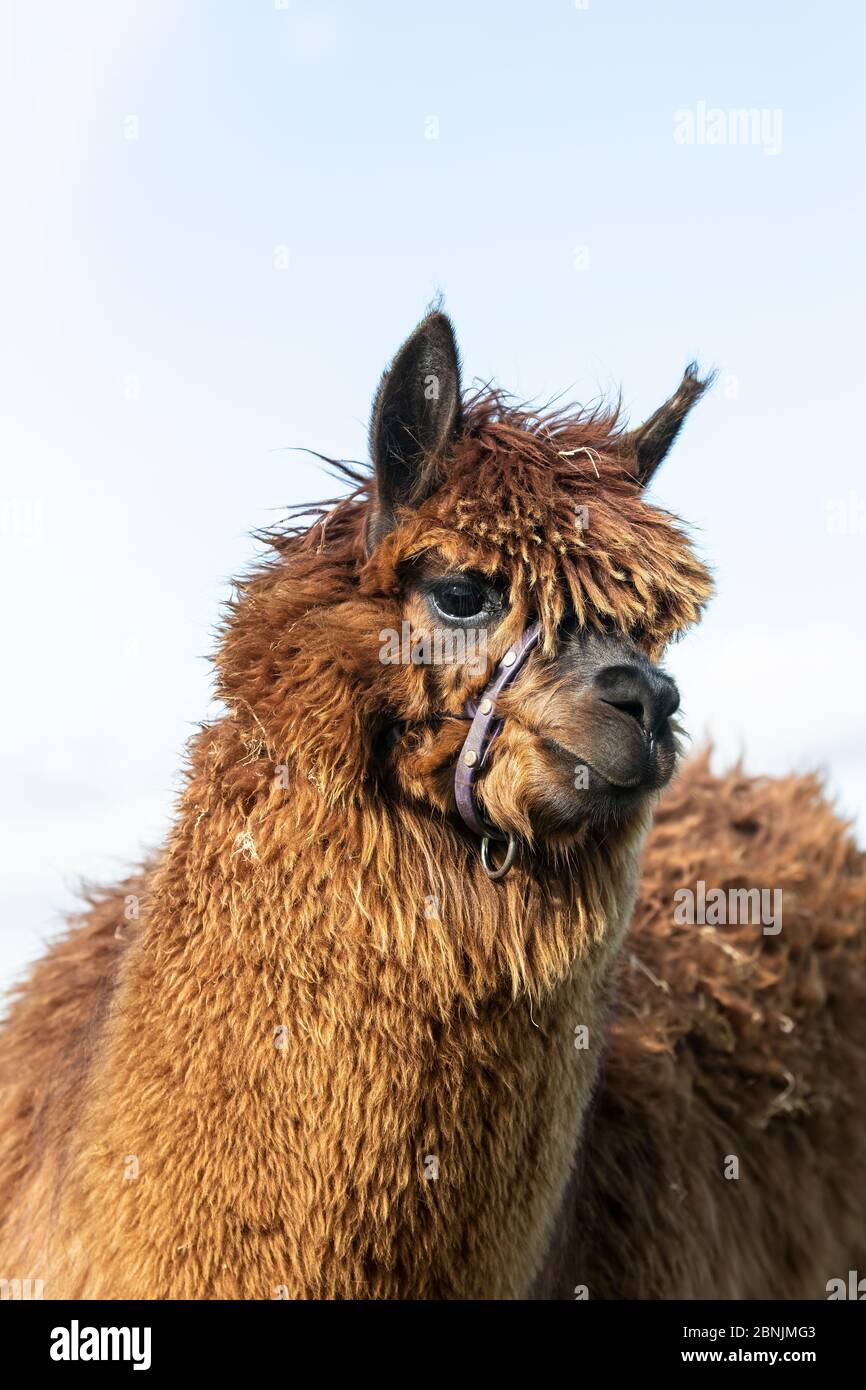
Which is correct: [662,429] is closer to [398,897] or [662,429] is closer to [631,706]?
[631,706]

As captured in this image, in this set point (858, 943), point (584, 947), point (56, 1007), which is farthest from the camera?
point (858, 943)

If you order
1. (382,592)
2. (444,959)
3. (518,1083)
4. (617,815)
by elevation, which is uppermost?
(382,592)

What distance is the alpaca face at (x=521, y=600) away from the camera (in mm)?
2881

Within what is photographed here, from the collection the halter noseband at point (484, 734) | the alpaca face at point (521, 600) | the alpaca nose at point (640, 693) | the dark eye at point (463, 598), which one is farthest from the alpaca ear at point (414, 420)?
the alpaca nose at point (640, 693)

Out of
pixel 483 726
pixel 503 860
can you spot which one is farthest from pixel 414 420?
pixel 503 860

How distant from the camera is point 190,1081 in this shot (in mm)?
2932

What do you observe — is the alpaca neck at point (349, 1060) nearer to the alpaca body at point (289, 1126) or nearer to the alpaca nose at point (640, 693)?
the alpaca body at point (289, 1126)

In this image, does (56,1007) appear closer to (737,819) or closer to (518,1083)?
(518,1083)

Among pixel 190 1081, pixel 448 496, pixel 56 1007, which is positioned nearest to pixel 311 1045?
pixel 190 1081

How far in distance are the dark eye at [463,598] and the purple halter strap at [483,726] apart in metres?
0.12

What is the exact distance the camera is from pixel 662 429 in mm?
3496

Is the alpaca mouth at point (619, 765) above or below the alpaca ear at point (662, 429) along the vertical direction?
below

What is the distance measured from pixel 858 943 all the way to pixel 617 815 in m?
2.66

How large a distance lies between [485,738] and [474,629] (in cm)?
24
